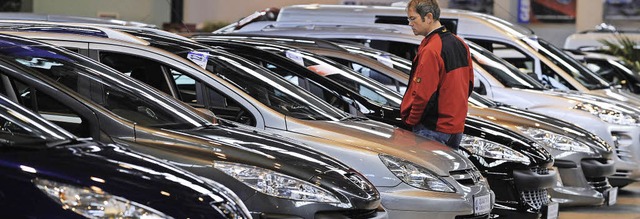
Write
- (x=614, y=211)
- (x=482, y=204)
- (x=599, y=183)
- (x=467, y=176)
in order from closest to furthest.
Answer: (x=482, y=204) < (x=467, y=176) < (x=599, y=183) < (x=614, y=211)

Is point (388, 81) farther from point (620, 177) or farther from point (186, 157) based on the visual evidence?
point (186, 157)

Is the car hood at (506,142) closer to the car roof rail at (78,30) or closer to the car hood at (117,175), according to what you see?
the car roof rail at (78,30)

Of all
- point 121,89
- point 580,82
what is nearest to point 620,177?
point 580,82

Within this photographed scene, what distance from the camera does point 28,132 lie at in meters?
4.59

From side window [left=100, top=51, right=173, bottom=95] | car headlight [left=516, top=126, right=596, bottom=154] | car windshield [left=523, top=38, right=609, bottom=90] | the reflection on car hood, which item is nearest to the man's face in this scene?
side window [left=100, top=51, right=173, bottom=95]

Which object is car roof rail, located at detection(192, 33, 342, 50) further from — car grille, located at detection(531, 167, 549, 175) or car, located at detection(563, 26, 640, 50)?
car, located at detection(563, 26, 640, 50)

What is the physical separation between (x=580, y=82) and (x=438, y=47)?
512cm

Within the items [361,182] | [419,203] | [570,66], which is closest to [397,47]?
[570,66]

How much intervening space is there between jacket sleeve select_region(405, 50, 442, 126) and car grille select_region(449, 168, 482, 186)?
0.62 meters

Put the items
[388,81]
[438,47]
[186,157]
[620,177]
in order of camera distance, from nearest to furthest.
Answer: [186,157], [438,47], [388,81], [620,177]

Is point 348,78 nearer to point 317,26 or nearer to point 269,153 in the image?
point 269,153

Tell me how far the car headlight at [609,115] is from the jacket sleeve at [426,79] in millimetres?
3899

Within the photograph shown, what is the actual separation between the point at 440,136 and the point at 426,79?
38cm

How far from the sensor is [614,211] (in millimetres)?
10734
